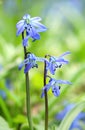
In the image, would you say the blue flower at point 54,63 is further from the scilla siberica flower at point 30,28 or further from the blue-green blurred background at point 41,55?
the blue-green blurred background at point 41,55

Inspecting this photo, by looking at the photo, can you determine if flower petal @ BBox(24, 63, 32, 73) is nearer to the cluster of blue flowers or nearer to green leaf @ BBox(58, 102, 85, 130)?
the cluster of blue flowers

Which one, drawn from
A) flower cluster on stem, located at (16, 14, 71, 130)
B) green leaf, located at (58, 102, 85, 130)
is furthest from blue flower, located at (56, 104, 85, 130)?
flower cluster on stem, located at (16, 14, 71, 130)

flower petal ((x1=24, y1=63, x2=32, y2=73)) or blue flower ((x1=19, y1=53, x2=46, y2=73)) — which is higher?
blue flower ((x1=19, y1=53, x2=46, y2=73))

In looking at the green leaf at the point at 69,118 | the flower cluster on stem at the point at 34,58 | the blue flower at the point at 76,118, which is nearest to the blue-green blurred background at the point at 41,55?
the blue flower at the point at 76,118

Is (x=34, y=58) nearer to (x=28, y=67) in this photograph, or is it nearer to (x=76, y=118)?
(x=28, y=67)

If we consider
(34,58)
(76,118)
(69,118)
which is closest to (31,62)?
(34,58)
